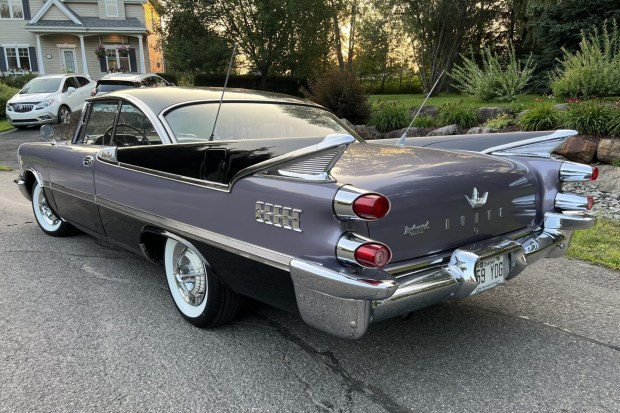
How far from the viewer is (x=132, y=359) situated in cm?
281

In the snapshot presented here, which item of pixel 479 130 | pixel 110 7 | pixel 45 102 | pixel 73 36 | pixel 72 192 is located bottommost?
pixel 72 192

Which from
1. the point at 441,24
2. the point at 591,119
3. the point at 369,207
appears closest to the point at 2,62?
the point at 441,24

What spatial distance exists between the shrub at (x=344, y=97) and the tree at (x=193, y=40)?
46.0 ft

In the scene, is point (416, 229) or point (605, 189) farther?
point (605, 189)

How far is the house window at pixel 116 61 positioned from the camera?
→ 1138 inches

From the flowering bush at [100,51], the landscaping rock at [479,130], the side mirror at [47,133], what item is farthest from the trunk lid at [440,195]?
the flowering bush at [100,51]

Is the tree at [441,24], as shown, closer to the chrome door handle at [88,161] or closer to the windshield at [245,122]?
the windshield at [245,122]

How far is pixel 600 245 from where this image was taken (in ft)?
15.8

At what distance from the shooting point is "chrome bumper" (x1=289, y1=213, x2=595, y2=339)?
83.5 inches

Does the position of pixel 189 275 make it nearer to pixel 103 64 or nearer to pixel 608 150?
pixel 608 150

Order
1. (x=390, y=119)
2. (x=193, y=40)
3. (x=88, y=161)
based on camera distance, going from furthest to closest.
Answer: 1. (x=193, y=40)
2. (x=390, y=119)
3. (x=88, y=161)

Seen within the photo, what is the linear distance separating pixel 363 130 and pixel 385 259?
842 centimetres

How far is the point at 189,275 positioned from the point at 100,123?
74.6 inches

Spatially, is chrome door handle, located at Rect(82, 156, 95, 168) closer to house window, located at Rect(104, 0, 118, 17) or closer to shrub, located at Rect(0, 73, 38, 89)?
shrub, located at Rect(0, 73, 38, 89)
